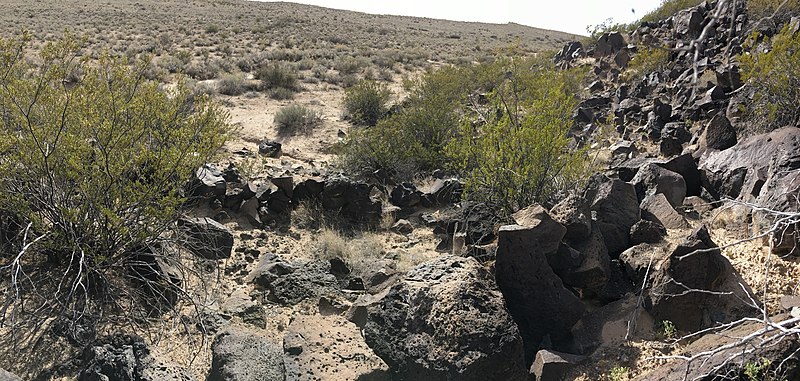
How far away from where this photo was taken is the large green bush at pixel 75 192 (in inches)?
204

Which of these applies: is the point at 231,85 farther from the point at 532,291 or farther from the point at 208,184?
the point at 532,291

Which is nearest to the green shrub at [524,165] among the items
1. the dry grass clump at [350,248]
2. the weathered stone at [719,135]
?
the dry grass clump at [350,248]

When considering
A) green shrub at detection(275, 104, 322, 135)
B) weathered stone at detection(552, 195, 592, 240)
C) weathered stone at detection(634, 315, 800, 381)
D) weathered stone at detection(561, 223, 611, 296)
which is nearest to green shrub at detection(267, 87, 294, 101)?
green shrub at detection(275, 104, 322, 135)

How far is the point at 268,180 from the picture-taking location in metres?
9.72

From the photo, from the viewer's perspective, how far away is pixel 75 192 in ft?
18.5

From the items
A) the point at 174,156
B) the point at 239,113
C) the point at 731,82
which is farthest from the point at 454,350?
the point at 239,113

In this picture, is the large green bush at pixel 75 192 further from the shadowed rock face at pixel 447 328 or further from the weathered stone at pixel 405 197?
the weathered stone at pixel 405 197

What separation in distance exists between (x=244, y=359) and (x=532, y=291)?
261 cm

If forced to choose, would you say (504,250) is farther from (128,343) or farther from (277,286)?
(128,343)

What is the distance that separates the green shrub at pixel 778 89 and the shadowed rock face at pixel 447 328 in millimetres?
5954

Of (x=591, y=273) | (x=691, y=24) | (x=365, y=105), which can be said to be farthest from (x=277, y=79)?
(x=591, y=273)

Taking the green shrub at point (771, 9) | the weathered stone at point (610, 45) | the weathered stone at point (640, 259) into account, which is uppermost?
the green shrub at point (771, 9)

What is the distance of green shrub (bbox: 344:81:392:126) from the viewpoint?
16156 millimetres

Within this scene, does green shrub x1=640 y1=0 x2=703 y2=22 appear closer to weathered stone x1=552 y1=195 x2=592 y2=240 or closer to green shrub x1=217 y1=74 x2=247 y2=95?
green shrub x1=217 y1=74 x2=247 y2=95
